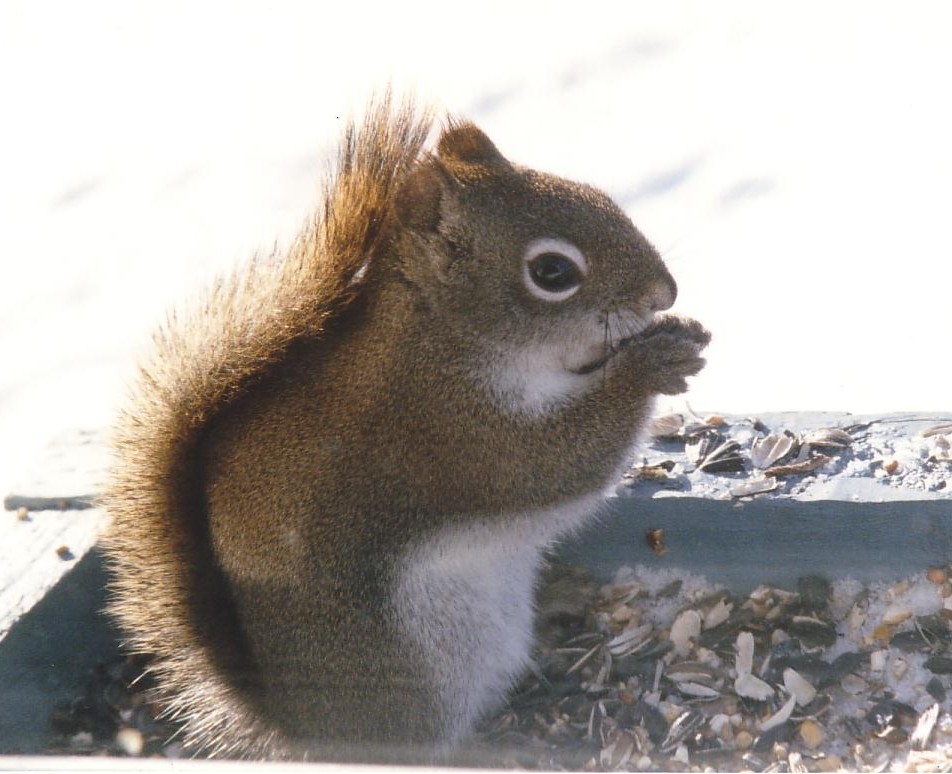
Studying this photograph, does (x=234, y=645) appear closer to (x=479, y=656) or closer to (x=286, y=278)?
(x=479, y=656)

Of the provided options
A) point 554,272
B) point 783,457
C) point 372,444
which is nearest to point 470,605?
point 372,444

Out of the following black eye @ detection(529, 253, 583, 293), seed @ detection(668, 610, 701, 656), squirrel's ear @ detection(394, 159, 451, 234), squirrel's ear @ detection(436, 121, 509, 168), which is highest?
squirrel's ear @ detection(436, 121, 509, 168)

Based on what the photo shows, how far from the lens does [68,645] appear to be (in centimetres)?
211

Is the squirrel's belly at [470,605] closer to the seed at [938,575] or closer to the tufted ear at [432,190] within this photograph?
the tufted ear at [432,190]

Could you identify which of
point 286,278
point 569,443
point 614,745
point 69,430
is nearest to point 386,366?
point 286,278

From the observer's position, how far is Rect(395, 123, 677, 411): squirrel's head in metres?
1.94

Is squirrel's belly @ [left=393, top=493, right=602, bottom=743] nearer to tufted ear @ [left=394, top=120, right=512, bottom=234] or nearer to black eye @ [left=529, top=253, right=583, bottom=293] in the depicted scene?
black eye @ [left=529, top=253, right=583, bottom=293]

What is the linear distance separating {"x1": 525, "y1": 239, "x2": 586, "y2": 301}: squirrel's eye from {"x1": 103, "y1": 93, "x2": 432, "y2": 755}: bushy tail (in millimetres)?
243

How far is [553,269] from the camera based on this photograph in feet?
6.35

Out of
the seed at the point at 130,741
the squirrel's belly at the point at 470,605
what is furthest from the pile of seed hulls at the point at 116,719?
the squirrel's belly at the point at 470,605

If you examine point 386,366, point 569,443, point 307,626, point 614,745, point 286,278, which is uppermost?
point 286,278

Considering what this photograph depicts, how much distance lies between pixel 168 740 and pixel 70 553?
409 mm

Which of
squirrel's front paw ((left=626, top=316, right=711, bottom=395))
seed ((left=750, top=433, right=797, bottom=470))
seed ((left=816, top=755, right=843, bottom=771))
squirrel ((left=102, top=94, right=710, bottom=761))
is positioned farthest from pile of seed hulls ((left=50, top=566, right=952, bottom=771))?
squirrel's front paw ((left=626, top=316, right=711, bottom=395))

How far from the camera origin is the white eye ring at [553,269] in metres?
1.93
